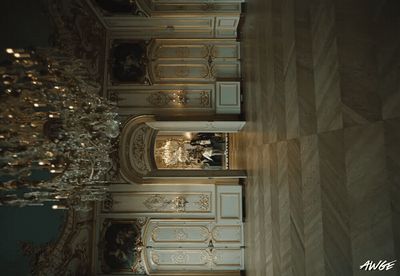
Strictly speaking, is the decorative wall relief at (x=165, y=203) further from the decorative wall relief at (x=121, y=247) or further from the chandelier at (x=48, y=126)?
the chandelier at (x=48, y=126)

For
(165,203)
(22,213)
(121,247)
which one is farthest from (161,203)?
(22,213)

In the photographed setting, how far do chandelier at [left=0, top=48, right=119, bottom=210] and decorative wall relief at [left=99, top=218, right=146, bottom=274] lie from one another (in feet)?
12.2

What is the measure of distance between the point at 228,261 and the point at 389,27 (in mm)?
6958

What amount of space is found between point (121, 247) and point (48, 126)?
5067 mm

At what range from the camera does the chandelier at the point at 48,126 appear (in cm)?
346

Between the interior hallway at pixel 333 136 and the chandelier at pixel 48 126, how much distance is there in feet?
8.11

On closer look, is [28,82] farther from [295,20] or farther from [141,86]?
[141,86]

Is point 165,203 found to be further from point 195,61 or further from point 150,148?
point 195,61

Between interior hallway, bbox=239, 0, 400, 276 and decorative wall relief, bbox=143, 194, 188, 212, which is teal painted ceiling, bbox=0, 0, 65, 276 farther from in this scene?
interior hallway, bbox=239, 0, 400, 276

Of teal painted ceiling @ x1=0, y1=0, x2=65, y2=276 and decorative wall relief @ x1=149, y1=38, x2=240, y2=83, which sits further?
decorative wall relief @ x1=149, y1=38, x2=240, y2=83

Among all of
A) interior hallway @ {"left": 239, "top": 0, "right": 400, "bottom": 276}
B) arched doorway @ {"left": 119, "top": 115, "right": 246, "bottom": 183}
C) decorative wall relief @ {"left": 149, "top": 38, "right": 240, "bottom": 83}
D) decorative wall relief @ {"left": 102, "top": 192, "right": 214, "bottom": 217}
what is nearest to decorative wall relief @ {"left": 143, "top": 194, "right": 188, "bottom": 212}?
decorative wall relief @ {"left": 102, "top": 192, "right": 214, "bottom": 217}

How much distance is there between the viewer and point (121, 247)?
8.05 meters

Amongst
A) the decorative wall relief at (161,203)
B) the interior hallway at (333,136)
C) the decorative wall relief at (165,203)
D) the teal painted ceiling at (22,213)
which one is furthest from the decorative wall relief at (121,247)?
the interior hallway at (333,136)

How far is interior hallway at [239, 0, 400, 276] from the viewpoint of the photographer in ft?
7.25
